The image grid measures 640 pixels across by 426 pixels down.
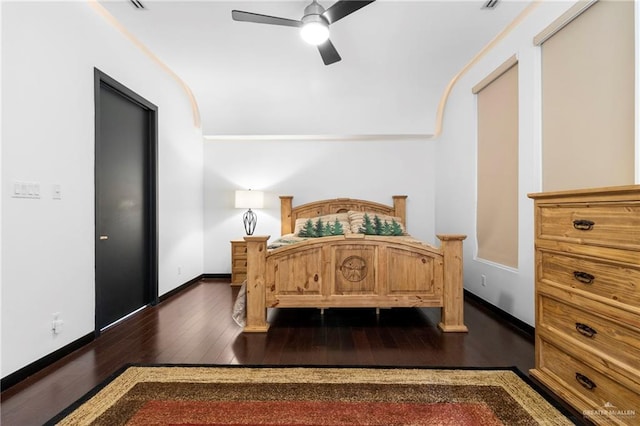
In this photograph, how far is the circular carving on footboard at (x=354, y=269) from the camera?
2621 mm

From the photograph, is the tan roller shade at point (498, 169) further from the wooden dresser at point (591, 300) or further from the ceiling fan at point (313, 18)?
the ceiling fan at point (313, 18)

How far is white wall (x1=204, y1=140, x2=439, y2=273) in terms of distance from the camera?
4.58m

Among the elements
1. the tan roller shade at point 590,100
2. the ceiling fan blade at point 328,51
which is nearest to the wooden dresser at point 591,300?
the tan roller shade at point 590,100

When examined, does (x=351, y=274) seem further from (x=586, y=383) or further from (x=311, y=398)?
(x=586, y=383)

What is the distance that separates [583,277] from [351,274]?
1.54 meters

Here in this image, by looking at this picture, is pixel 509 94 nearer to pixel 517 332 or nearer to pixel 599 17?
pixel 599 17

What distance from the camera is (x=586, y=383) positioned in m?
1.50

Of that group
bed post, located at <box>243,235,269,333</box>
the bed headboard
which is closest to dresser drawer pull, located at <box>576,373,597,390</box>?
bed post, located at <box>243,235,269,333</box>

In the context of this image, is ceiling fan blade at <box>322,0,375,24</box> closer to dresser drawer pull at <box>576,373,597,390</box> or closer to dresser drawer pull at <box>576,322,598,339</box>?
dresser drawer pull at <box>576,322,598,339</box>

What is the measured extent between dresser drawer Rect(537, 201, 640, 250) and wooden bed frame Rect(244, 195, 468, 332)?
0.90m

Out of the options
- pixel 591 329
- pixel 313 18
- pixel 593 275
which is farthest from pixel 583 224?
pixel 313 18

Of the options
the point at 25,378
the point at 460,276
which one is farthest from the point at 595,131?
the point at 25,378

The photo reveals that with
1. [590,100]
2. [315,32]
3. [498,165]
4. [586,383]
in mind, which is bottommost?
[586,383]

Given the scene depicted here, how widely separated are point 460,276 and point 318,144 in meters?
2.86
